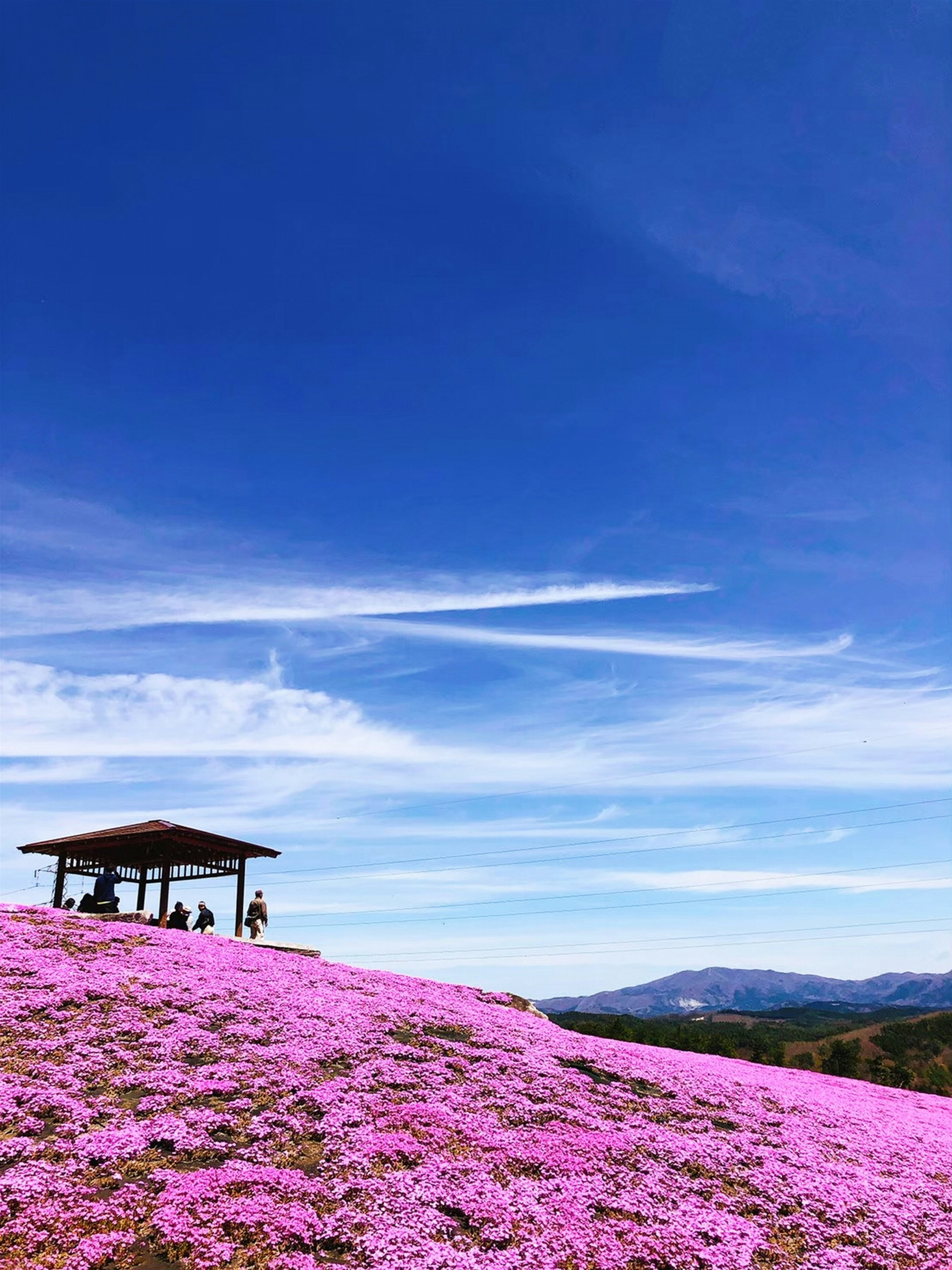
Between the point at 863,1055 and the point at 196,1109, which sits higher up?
the point at 196,1109

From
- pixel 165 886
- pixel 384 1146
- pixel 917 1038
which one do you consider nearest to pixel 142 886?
pixel 165 886

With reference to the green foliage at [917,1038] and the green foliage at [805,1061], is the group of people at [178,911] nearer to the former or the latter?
the green foliage at [805,1061]

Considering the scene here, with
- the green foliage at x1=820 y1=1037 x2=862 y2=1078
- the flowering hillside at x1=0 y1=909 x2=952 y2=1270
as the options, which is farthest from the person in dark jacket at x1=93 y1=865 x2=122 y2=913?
the green foliage at x1=820 y1=1037 x2=862 y2=1078

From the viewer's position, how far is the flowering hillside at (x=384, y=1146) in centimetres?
1002

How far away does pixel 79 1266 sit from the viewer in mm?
8766

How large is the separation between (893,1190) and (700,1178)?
4390 millimetres

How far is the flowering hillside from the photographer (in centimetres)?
1002

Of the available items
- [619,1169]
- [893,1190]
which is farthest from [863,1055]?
[619,1169]

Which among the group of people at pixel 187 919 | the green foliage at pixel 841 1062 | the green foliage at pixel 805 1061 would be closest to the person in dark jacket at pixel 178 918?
the group of people at pixel 187 919

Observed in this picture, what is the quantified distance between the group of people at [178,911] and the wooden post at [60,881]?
16.1 ft

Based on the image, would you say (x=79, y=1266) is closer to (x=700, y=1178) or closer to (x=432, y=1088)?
(x=432, y=1088)

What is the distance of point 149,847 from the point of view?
3678cm

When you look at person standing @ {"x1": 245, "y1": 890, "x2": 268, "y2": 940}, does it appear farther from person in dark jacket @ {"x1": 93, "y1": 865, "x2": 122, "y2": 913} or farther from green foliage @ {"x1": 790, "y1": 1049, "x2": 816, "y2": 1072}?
A: green foliage @ {"x1": 790, "y1": 1049, "x2": 816, "y2": 1072}

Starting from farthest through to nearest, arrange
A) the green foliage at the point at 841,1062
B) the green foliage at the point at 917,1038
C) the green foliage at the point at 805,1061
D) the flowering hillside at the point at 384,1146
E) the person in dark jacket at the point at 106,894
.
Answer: the green foliage at the point at 917,1038 → the green foliage at the point at 805,1061 → the green foliage at the point at 841,1062 → the person in dark jacket at the point at 106,894 → the flowering hillside at the point at 384,1146
